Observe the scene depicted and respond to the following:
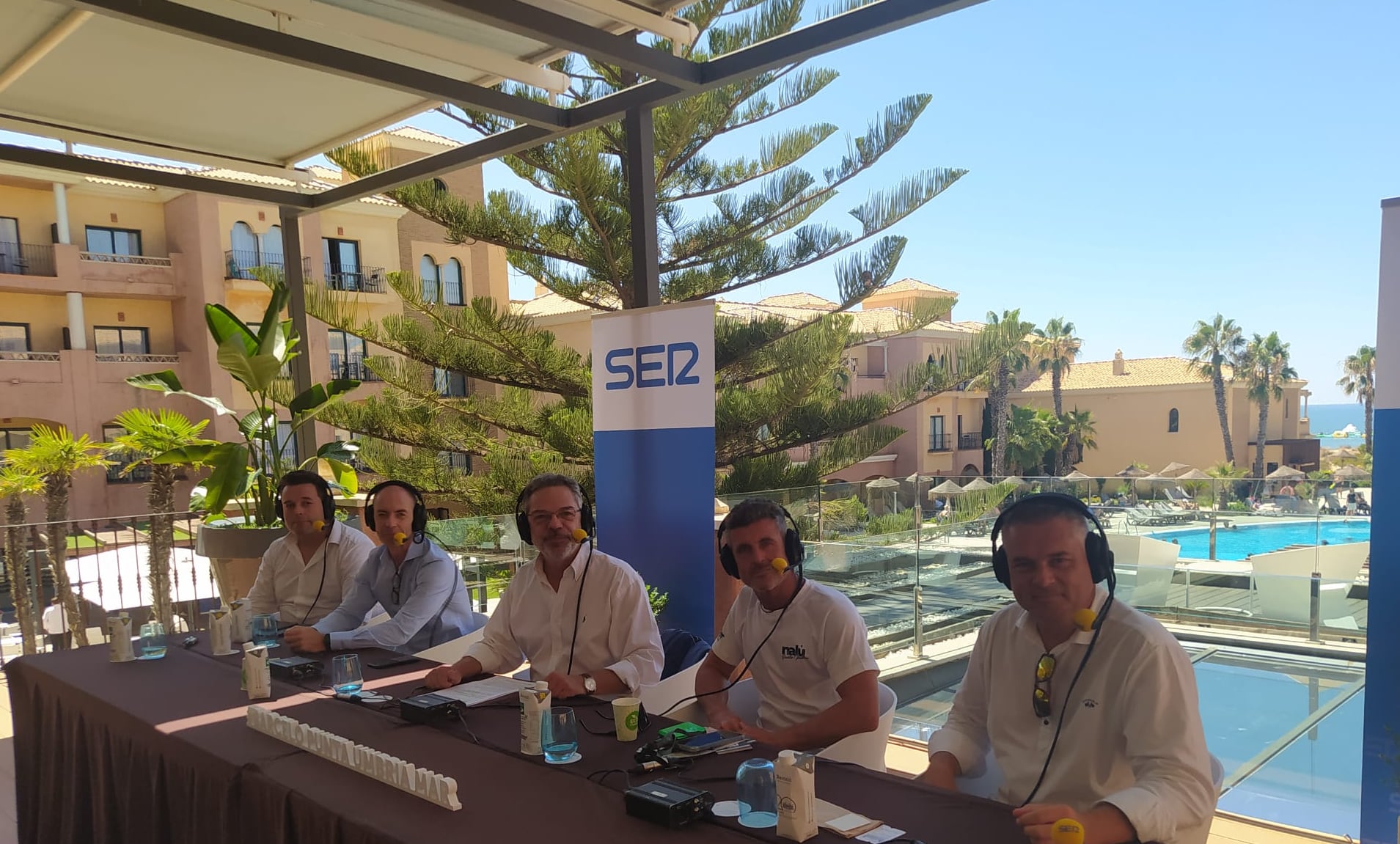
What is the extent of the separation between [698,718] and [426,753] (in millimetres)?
716

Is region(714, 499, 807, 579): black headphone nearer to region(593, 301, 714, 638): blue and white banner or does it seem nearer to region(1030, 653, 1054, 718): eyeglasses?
region(1030, 653, 1054, 718): eyeglasses

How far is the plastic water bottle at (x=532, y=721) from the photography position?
1.64 metres

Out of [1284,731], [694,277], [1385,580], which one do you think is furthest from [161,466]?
[694,277]

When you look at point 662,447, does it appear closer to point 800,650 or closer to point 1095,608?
point 800,650

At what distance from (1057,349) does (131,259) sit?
3288 centimetres

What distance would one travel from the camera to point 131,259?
17.0 meters

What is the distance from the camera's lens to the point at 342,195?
15.4 ft

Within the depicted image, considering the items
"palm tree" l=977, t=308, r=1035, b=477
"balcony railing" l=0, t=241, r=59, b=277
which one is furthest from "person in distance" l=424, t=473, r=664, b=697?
"palm tree" l=977, t=308, r=1035, b=477

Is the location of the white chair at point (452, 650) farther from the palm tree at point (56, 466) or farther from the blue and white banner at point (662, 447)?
the palm tree at point (56, 466)

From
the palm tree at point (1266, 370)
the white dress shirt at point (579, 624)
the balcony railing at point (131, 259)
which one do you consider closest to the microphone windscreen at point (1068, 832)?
the white dress shirt at point (579, 624)

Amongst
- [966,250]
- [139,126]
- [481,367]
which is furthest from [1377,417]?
[966,250]

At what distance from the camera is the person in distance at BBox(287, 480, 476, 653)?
2.82 meters

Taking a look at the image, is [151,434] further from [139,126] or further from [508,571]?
[508,571]

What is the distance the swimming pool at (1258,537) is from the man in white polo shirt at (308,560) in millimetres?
4344
